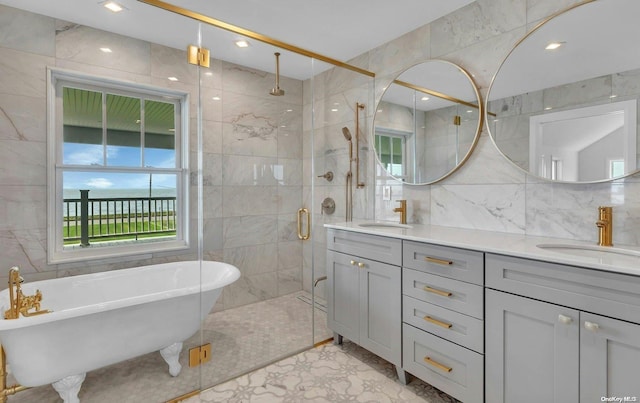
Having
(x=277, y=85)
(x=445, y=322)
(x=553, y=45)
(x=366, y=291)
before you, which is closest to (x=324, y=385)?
(x=366, y=291)

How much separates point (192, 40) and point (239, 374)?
2.23m

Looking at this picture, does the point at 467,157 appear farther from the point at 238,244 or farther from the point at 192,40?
the point at 192,40

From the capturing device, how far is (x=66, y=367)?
5.40 ft

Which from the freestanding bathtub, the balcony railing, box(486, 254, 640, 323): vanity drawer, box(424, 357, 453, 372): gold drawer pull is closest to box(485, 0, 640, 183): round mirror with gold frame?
box(486, 254, 640, 323): vanity drawer

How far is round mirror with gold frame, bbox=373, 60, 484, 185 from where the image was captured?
2195 millimetres

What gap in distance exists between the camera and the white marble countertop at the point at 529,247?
3.98ft

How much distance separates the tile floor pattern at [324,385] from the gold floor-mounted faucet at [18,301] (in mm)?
1029

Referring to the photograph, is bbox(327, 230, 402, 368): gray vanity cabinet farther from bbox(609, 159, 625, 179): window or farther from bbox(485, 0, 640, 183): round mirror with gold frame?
bbox(609, 159, 625, 179): window

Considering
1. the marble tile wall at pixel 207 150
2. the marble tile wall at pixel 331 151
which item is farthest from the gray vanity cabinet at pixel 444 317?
the marble tile wall at pixel 207 150

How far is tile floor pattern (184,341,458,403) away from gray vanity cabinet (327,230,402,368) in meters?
0.16

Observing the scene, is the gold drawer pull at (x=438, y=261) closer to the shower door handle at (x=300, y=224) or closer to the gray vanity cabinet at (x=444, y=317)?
the gray vanity cabinet at (x=444, y=317)

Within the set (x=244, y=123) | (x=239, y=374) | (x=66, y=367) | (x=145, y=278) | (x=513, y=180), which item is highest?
(x=244, y=123)

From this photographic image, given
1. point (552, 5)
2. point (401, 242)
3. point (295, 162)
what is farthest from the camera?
point (295, 162)

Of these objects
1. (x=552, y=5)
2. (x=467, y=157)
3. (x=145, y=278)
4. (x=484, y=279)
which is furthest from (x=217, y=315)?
(x=552, y=5)
